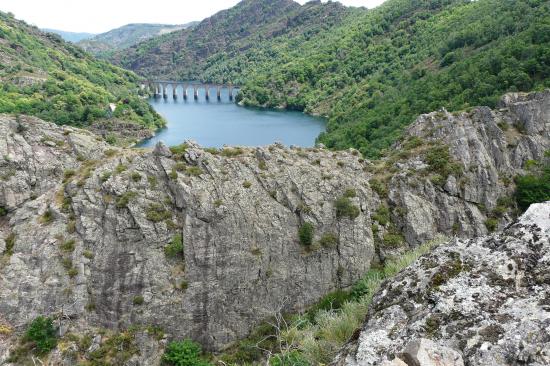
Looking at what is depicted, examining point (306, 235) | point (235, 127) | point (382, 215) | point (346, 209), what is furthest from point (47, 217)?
point (235, 127)

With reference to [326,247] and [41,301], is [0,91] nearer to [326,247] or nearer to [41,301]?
[41,301]

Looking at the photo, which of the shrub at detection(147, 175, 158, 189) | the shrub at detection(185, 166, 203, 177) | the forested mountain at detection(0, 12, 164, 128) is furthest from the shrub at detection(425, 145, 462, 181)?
the forested mountain at detection(0, 12, 164, 128)

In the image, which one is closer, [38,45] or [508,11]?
[508,11]

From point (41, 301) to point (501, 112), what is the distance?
42.6 meters

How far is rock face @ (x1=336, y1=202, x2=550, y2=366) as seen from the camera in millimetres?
4719

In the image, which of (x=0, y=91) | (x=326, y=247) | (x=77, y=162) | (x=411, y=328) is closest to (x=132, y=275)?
(x=77, y=162)

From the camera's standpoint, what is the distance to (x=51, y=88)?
128 metres

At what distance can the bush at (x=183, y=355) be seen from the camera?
27.9m

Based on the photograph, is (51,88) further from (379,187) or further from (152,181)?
(379,187)

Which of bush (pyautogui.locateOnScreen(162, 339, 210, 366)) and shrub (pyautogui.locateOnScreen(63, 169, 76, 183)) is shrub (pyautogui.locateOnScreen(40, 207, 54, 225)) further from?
bush (pyautogui.locateOnScreen(162, 339, 210, 366))

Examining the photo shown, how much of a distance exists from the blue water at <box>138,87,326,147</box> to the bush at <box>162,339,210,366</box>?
6394 centimetres

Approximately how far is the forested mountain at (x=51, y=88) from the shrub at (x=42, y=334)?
95.1 metres

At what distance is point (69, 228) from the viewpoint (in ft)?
104

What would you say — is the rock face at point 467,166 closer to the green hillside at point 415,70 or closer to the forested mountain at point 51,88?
the green hillside at point 415,70
